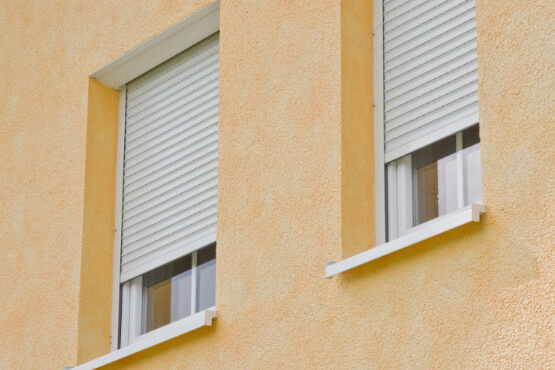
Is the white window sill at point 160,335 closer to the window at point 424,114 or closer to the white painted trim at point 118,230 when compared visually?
the white painted trim at point 118,230

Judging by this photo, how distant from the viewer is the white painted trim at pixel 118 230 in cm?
954

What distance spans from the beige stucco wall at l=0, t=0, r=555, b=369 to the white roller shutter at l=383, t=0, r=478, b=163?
173 mm

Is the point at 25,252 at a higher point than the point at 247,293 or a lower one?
higher

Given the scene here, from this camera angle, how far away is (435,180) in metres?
7.46

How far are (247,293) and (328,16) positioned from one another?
5.34ft

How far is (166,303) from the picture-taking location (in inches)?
361

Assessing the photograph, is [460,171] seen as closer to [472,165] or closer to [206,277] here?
[472,165]

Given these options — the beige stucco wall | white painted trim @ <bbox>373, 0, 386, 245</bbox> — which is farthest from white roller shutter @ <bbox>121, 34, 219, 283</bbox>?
white painted trim @ <bbox>373, 0, 386, 245</bbox>

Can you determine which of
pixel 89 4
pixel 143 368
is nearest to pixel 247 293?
pixel 143 368

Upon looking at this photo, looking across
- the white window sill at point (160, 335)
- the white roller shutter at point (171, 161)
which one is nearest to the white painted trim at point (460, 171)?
the white window sill at point (160, 335)

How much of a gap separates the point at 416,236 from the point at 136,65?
3587mm

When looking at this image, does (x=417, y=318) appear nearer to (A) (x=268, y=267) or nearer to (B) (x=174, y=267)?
(A) (x=268, y=267)

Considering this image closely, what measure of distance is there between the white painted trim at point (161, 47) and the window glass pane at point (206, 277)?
1471 mm

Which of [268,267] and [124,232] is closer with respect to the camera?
[268,267]
